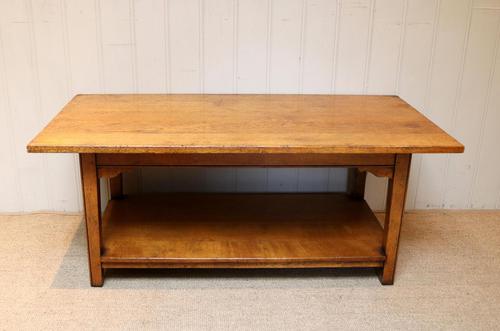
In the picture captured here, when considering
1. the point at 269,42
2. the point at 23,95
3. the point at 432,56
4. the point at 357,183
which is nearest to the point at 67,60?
the point at 23,95

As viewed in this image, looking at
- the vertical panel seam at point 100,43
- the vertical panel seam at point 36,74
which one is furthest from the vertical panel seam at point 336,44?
the vertical panel seam at point 36,74

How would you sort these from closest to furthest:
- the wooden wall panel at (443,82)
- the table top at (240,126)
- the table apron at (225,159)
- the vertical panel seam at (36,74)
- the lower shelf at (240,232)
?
the table top at (240,126)
the table apron at (225,159)
the lower shelf at (240,232)
the vertical panel seam at (36,74)
the wooden wall panel at (443,82)

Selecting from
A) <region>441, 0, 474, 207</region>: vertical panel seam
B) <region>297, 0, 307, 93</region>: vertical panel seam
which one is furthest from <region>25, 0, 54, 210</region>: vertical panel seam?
<region>441, 0, 474, 207</region>: vertical panel seam

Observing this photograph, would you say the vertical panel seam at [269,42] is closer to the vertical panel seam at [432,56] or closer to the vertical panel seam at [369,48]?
the vertical panel seam at [369,48]

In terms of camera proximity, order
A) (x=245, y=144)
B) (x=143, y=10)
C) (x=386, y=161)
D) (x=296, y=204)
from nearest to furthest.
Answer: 1. (x=245, y=144)
2. (x=386, y=161)
3. (x=143, y=10)
4. (x=296, y=204)

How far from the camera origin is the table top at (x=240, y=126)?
71.4 inches

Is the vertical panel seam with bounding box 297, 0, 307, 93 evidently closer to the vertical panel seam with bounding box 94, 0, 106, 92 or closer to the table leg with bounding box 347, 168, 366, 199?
the table leg with bounding box 347, 168, 366, 199

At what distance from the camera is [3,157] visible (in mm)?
2559

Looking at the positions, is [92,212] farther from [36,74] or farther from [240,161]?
[36,74]

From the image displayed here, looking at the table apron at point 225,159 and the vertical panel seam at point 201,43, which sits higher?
the vertical panel seam at point 201,43

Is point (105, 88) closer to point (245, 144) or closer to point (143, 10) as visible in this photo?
point (143, 10)

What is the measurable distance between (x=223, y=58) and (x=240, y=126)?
0.56 meters

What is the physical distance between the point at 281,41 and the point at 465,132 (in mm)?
997

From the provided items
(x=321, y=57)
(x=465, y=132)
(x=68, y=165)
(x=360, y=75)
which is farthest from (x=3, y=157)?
(x=465, y=132)
